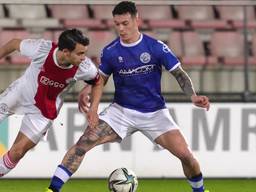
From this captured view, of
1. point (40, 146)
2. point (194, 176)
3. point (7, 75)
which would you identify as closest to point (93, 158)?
point (40, 146)

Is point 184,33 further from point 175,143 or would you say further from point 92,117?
point 92,117

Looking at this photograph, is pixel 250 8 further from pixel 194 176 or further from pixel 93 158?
pixel 194 176

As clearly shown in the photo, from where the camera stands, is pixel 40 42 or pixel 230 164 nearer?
pixel 40 42

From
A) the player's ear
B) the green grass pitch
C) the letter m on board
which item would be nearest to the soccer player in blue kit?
the player's ear

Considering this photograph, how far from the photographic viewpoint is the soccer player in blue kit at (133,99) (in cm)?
819

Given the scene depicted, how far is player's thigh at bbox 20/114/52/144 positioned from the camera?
841cm

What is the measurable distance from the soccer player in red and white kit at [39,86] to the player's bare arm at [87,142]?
1.12ft

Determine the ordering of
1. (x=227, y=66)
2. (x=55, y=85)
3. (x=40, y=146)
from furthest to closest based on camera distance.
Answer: (x=227, y=66)
(x=40, y=146)
(x=55, y=85)

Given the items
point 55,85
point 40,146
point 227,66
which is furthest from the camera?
point 227,66

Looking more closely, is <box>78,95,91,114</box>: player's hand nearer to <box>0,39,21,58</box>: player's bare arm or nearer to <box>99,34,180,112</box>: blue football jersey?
<box>99,34,180,112</box>: blue football jersey

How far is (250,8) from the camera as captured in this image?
12.6 m

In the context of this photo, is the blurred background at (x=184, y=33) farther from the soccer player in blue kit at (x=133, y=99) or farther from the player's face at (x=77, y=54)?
the player's face at (x=77, y=54)

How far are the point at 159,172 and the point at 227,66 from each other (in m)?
1.70

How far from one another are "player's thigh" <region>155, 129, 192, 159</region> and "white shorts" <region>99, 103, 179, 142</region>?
0.16ft
